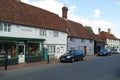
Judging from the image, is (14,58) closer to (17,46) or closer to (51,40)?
(17,46)

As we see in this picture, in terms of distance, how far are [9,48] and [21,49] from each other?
2.35 metres

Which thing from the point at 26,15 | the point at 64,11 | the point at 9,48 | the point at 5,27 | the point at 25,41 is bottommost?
the point at 9,48

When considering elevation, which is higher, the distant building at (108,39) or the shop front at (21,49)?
the distant building at (108,39)

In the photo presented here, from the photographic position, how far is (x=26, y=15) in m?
31.8

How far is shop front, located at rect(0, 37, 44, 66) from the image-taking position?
85.3ft

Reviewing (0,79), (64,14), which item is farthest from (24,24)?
(64,14)

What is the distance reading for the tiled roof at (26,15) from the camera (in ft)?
91.0

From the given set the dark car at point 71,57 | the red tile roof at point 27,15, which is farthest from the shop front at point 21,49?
the dark car at point 71,57

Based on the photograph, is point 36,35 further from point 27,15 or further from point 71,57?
point 71,57

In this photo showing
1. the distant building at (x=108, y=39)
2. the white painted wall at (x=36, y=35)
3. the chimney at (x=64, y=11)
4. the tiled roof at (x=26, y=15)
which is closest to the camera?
the white painted wall at (x=36, y=35)

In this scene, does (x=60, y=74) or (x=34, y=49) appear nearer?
(x=60, y=74)

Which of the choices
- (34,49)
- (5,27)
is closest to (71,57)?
(34,49)

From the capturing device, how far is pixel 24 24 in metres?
29.3

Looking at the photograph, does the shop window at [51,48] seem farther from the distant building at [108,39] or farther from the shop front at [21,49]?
the distant building at [108,39]
